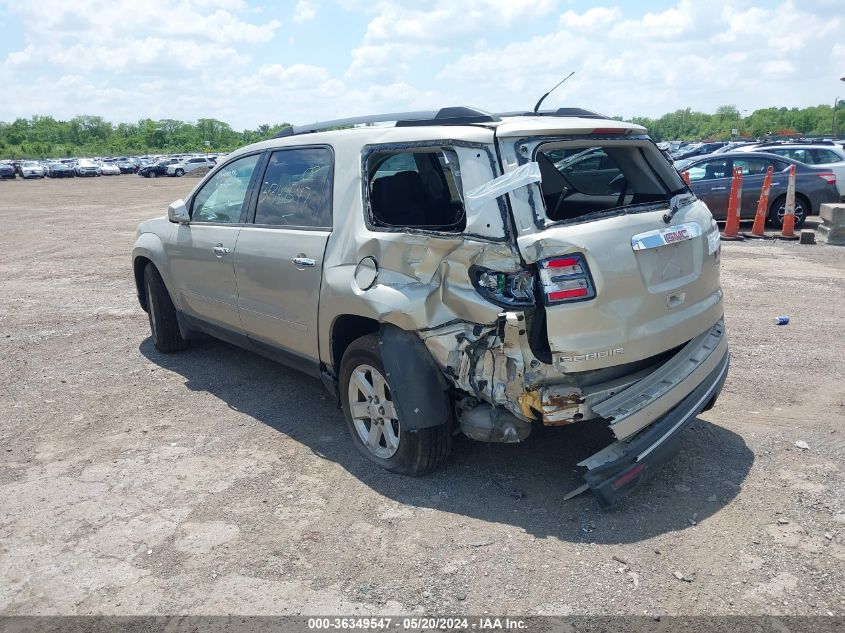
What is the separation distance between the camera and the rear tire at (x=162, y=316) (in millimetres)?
6613

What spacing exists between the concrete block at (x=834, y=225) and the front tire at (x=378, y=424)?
1015cm

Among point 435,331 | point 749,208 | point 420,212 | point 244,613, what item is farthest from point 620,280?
point 749,208

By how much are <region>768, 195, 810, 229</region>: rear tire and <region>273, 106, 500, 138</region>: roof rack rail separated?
11268mm

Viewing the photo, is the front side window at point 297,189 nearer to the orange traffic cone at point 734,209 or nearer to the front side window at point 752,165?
the orange traffic cone at point 734,209

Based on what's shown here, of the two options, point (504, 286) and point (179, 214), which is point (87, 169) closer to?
point (179, 214)

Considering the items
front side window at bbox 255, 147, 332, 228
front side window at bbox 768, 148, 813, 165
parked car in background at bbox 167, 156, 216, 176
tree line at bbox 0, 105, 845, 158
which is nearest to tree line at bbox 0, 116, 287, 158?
tree line at bbox 0, 105, 845, 158

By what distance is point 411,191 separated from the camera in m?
4.77

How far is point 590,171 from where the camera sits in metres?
5.19

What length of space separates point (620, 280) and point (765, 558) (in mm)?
1426

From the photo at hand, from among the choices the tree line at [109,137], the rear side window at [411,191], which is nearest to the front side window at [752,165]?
the rear side window at [411,191]

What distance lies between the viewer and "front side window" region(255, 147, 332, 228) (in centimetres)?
462

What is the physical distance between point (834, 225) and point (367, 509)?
1067 cm

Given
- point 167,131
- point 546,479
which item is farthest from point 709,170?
point 167,131

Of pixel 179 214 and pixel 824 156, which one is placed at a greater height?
pixel 179 214
